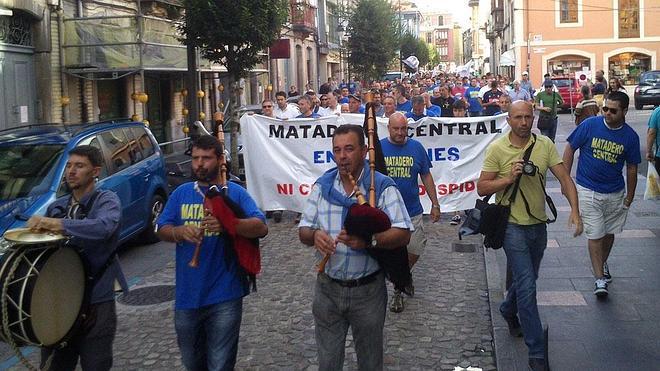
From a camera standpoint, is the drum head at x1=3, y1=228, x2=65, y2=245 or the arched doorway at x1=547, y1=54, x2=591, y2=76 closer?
the drum head at x1=3, y1=228, x2=65, y2=245

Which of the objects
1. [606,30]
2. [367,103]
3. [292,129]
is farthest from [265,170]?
[606,30]

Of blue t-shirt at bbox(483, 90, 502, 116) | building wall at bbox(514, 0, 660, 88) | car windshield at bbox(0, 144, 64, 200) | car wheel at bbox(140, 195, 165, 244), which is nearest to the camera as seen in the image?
car windshield at bbox(0, 144, 64, 200)

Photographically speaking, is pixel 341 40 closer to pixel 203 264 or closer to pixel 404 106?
pixel 404 106

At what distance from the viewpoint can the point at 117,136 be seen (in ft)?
33.4

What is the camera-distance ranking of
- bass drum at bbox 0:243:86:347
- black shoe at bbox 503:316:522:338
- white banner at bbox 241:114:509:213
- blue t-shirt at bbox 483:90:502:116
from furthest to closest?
1. blue t-shirt at bbox 483:90:502:116
2. white banner at bbox 241:114:509:213
3. black shoe at bbox 503:316:522:338
4. bass drum at bbox 0:243:86:347

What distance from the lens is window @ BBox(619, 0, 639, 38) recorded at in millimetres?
50438

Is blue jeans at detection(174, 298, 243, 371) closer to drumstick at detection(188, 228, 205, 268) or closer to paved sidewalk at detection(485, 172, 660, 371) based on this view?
drumstick at detection(188, 228, 205, 268)

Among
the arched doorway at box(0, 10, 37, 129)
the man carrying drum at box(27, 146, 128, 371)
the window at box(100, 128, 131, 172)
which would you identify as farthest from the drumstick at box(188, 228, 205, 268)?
the arched doorway at box(0, 10, 37, 129)

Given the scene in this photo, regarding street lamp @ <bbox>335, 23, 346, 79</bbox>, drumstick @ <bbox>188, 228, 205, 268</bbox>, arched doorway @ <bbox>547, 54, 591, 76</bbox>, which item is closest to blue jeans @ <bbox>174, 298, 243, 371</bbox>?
drumstick @ <bbox>188, 228, 205, 268</bbox>

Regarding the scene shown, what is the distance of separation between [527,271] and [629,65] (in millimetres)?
49104

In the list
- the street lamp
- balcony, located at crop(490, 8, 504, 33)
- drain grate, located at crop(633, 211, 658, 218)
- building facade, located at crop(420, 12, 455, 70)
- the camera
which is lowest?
drain grate, located at crop(633, 211, 658, 218)

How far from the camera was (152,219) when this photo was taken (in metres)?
10.8

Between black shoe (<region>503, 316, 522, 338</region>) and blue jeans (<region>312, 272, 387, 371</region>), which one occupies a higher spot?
blue jeans (<region>312, 272, 387, 371</region>)

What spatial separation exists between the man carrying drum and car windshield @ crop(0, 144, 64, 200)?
3.96m
